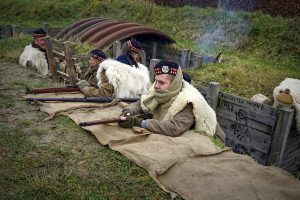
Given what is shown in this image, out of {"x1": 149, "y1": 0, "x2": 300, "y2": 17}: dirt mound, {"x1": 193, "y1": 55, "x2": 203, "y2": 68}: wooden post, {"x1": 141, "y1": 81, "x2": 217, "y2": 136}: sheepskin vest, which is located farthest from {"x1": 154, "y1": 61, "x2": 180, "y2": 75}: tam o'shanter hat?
{"x1": 149, "y1": 0, "x2": 300, "y2": 17}: dirt mound

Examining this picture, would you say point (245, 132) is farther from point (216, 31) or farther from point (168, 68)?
→ point (216, 31)

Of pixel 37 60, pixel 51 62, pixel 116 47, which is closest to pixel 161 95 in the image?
pixel 51 62

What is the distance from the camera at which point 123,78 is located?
252 inches

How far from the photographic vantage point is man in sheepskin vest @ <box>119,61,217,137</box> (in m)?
4.73

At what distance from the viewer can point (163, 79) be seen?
4.87 m

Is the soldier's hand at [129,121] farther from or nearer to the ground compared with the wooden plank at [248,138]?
farther from the ground

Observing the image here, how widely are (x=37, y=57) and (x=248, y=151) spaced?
5.95 meters

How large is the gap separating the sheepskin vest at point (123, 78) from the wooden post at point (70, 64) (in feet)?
6.67

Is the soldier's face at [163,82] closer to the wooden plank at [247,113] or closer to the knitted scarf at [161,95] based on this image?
the knitted scarf at [161,95]

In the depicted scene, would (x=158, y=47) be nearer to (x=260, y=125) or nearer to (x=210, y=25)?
(x=210, y=25)

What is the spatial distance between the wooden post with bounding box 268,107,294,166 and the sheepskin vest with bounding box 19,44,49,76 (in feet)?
19.6

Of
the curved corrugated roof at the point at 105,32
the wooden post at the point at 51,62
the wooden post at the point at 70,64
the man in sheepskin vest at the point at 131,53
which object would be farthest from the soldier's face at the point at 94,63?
the curved corrugated roof at the point at 105,32

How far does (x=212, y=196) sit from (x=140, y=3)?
16.1m

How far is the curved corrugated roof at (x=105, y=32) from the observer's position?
11.1 meters
